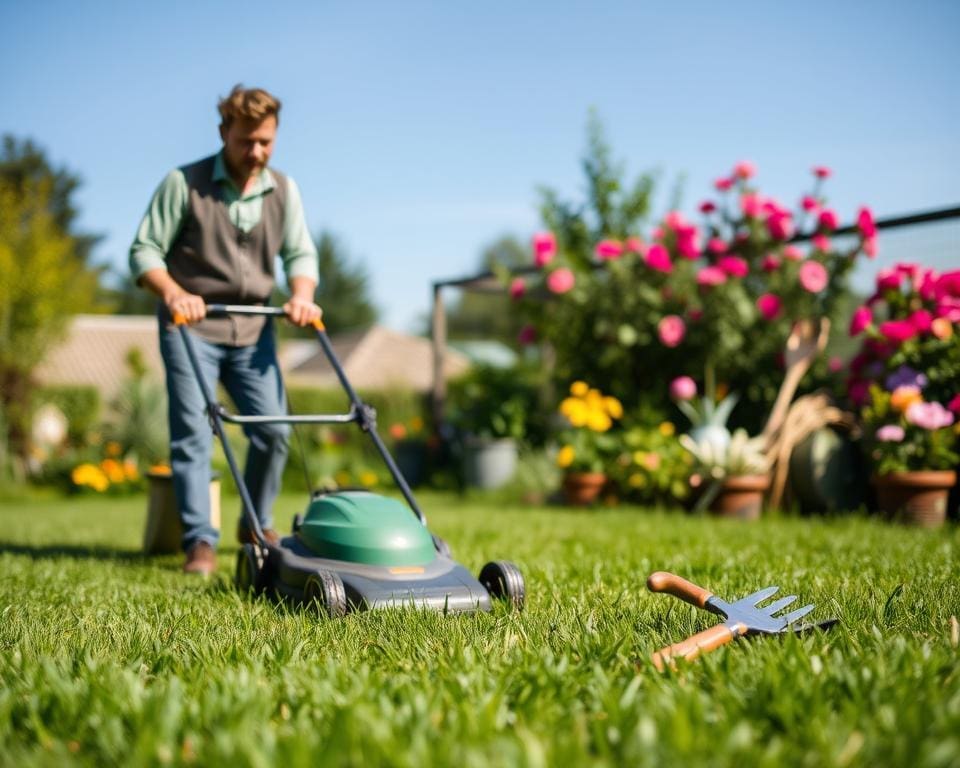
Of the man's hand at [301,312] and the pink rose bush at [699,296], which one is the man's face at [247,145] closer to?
the man's hand at [301,312]

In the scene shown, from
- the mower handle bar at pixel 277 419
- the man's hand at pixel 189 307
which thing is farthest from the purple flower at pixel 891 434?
the man's hand at pixel 189 307

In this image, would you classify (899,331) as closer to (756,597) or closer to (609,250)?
(609,250)

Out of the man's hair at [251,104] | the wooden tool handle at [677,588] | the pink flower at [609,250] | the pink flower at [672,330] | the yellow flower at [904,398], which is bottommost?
the wooden tool handle at [677,588]

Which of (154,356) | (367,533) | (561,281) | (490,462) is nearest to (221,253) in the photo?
(367,533)

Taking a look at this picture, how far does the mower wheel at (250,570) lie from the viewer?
9.78 feet

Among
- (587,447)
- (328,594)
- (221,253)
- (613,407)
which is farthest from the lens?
(613,407)

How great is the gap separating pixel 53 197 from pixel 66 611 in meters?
43.0

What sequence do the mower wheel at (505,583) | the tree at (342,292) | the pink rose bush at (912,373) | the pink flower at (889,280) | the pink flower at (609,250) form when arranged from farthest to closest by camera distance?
the tree at (342,292)
the pink flower at (609,250)
the pink flower at (889,280)
the pink rose bush at (912,373)
the mower wheel at (505,583)

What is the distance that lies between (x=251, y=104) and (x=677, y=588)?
2.38 meters

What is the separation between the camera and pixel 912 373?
521cm

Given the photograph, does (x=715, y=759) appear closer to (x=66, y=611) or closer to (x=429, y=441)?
(x=66, y=611)

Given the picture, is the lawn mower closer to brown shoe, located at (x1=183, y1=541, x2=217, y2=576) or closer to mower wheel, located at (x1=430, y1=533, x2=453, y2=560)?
mower wheel, located at (x1=430, y1=533, x2=453, y2=560)

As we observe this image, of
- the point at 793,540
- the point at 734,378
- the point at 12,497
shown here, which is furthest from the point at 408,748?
the point at 12,497

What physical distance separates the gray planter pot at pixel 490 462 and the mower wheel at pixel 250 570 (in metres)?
5.36
